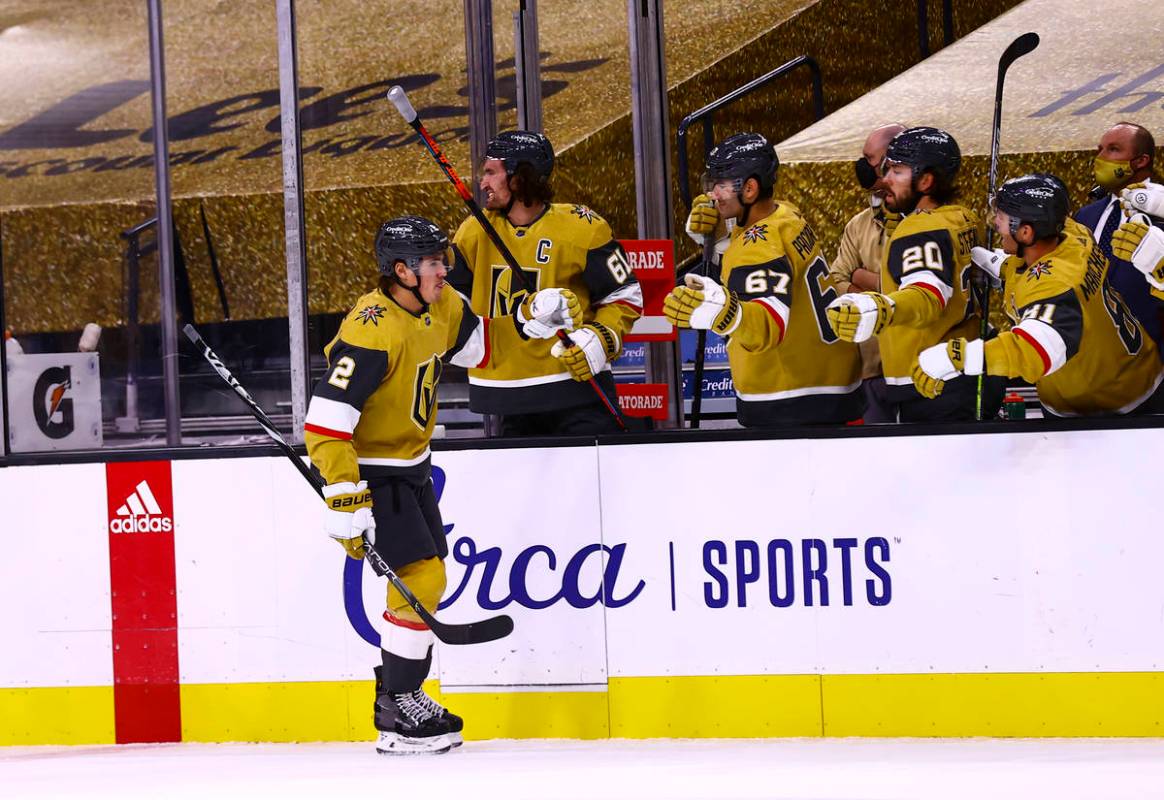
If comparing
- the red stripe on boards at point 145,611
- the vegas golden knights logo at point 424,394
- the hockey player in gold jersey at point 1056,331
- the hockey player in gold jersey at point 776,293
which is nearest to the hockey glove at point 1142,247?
the hockey player in gold jersey at point 1056,331

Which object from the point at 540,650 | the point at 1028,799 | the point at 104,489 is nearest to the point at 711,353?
the point at 540,650

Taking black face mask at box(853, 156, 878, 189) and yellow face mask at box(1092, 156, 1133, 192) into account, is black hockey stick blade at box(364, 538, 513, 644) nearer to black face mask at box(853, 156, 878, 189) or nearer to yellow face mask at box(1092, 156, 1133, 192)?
black face mask at box(853, 156, 878, 189)

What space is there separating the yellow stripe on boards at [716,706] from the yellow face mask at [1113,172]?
4.80 ft

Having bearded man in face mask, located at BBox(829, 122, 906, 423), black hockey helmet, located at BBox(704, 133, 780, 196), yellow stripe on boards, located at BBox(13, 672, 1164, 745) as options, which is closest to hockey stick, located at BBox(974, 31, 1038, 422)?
bearded man in face mask, located at BBox(829, 122, 906, 423)

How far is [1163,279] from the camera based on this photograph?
3492 mm

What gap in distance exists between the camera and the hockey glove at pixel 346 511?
3.36 m

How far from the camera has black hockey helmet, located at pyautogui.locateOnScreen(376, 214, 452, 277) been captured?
346 centimetres

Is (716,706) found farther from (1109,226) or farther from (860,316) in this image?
(1109,226)

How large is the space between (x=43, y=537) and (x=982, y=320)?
250 centimetres

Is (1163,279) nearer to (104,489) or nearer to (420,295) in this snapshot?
(420,295)

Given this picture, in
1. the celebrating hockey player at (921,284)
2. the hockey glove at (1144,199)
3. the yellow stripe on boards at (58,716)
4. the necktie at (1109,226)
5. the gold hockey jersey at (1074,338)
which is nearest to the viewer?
the gold hockey jersey at (1074,338)

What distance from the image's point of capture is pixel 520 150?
384 cm

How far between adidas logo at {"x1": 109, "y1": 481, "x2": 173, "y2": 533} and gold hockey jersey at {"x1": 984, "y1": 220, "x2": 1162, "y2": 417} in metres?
2.13

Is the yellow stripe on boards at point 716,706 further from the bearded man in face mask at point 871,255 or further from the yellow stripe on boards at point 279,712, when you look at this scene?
the bearded man in face mask at point 871,255
